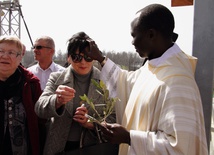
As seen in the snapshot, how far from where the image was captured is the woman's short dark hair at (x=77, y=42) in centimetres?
211

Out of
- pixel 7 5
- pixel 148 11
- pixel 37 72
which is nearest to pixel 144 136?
pixel 148 11

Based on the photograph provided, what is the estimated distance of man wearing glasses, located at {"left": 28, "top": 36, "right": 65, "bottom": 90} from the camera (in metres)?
4.25

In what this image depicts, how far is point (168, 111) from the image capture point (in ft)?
4.56

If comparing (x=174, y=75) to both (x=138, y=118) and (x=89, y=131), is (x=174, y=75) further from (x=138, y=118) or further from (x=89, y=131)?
(x=89, y=131)

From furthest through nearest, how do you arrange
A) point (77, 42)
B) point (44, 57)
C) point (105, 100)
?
point (44, 57), point (77, 42), point (105, 100)

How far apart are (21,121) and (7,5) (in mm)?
10065

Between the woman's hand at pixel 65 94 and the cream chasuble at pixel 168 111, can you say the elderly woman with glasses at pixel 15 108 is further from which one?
the cream chasuble at pixel 168 111

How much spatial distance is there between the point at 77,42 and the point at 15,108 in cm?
88

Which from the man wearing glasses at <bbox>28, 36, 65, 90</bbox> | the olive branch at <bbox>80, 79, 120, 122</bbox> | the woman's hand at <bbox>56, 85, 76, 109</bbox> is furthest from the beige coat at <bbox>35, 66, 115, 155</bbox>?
the man wearing glasses at <bbox>28, 36, 65, 90</bbox>

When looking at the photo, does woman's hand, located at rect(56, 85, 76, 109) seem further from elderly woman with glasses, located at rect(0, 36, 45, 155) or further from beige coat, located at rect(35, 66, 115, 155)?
elderly woman with glasses, located at rect(0, 36, 45, 155)

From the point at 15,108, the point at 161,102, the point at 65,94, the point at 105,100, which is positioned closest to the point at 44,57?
the point at 15,108

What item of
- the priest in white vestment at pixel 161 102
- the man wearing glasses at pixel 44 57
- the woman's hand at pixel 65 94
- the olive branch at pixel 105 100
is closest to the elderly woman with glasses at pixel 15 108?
the woman's hand at pixel 65 94

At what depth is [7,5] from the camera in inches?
428

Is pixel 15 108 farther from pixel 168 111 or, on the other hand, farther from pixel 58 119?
pixel 168 111
